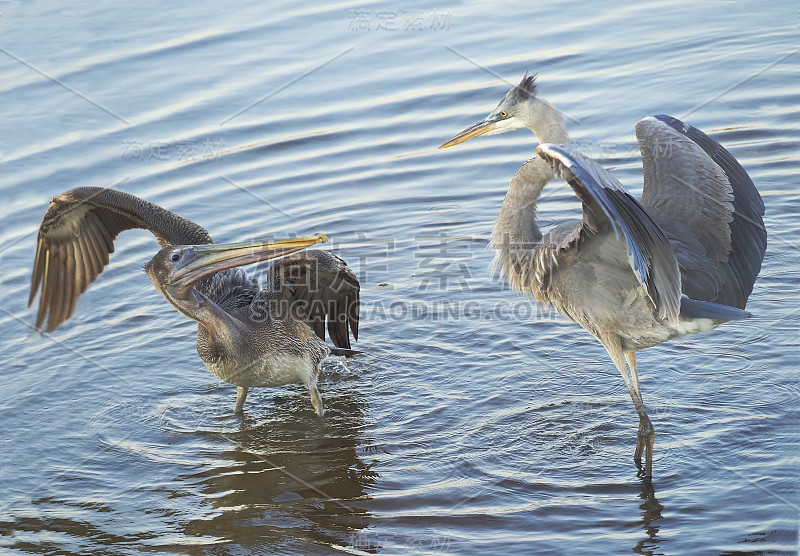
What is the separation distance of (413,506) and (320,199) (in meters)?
5.14

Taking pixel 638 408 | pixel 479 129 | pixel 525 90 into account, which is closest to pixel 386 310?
pixel 479 129

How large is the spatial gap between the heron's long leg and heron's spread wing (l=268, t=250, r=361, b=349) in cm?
195

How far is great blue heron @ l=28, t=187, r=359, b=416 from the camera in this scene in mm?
6895

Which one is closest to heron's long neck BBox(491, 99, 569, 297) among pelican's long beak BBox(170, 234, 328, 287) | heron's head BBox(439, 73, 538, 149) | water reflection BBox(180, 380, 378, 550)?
heron's head BBox(439, 73, 538, 149)

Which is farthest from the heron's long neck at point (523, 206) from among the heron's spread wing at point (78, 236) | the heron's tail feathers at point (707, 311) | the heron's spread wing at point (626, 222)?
the heron's spread wing at point (78, 236)

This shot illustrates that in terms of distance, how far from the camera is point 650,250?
5570 millimetres

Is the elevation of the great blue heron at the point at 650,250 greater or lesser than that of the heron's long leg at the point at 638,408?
greater

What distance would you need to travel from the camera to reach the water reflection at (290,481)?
5871mm

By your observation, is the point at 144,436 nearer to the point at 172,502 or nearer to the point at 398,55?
the point at 172,502

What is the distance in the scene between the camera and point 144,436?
692 centimetres

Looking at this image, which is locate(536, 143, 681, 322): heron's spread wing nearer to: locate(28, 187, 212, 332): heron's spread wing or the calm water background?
the calm water background

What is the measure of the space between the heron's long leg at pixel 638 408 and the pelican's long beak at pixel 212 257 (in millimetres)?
2160

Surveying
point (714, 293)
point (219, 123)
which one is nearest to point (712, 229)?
point (714, 293)

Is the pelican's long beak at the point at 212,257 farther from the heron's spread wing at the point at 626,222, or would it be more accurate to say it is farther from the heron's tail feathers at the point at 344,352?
the heron's spread wing at the point at 626,222
